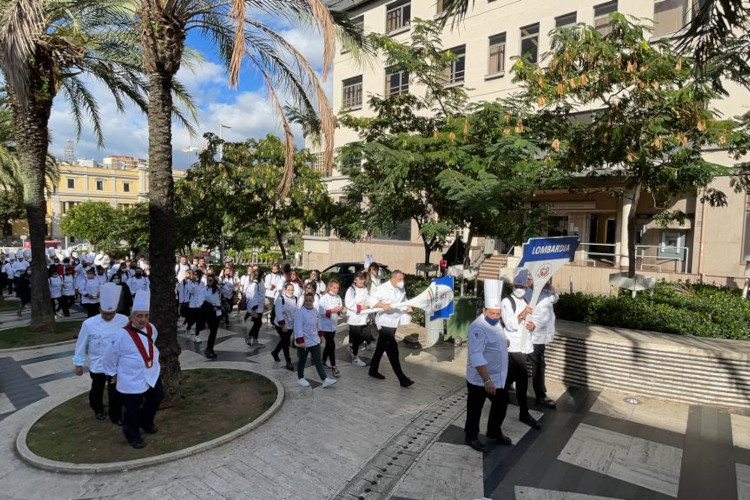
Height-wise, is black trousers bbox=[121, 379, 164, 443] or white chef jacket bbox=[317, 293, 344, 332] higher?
white chef jacket bbox=[317, 293, 344, 332]

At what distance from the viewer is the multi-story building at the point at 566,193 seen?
16.1 meters

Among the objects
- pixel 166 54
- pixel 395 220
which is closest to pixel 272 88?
pixel 166 54

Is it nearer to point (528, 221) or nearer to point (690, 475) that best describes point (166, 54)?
point (690, 475)

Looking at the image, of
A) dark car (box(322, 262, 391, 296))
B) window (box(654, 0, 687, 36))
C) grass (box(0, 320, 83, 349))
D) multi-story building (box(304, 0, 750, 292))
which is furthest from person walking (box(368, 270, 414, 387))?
window (box(654, 0, 687, 36))

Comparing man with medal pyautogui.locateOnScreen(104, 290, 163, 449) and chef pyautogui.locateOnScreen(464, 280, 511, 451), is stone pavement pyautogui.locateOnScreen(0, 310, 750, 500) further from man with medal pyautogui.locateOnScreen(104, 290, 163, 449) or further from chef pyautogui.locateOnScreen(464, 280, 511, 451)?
man with medal pyautogui.locateOnScreen(104, 290, 163, 449)

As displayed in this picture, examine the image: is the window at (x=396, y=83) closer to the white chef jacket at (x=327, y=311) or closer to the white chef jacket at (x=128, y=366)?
the white chef jacket at (x=327, y=311)

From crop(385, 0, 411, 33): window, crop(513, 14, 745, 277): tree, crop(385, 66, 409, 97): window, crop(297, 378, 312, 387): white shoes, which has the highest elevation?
crop(385, 0, 411, 33): window

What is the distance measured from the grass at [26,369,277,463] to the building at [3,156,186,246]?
67.0 meters

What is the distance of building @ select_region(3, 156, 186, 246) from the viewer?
6750 centimetres

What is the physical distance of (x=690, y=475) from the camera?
4.83m

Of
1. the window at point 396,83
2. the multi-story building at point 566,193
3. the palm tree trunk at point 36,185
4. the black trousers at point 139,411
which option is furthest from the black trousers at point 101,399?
the window at point 396,83

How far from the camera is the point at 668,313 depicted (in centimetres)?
798

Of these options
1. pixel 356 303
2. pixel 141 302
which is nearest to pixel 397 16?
pixel 356 303

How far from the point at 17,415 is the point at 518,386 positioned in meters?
6.86
